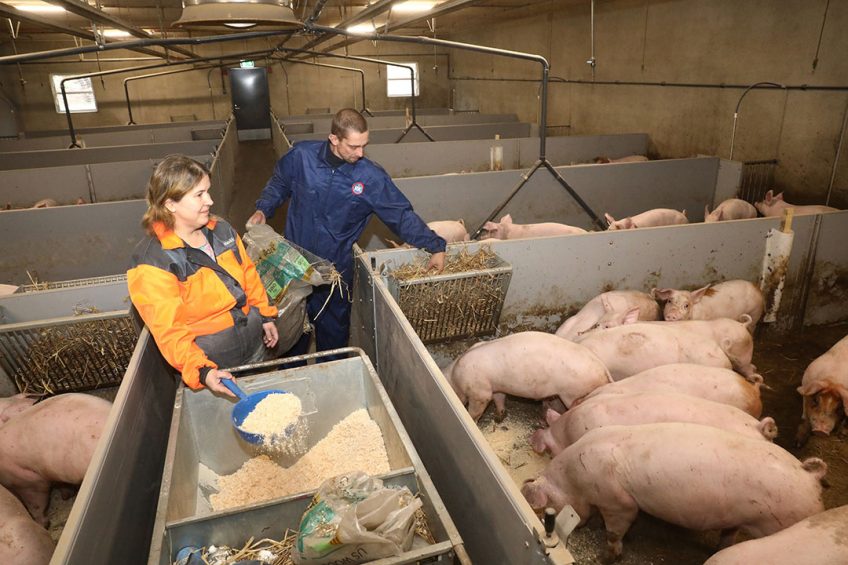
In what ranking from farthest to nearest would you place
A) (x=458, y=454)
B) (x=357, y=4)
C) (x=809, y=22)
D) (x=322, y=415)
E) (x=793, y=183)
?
1. (x=357, y=4)
2. (x=793, y=183)
3. (x=809, y=22)
4. (x=322, y=415)
5. (x=458, y=454)

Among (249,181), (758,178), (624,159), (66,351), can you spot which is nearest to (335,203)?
(66,351)

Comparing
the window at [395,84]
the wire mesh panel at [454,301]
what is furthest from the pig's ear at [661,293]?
the window at [395,84]

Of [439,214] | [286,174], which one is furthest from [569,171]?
[286,174]

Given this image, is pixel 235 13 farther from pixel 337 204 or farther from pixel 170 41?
pixel 337 204

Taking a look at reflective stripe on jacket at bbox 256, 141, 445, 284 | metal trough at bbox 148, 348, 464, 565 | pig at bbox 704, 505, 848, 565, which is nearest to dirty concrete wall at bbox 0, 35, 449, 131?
reflective stripe on jacket at bbox 256, 141, 445, 284

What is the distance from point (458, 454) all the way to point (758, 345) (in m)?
3.18

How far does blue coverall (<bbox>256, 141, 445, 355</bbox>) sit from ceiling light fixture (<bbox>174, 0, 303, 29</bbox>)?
1.13m

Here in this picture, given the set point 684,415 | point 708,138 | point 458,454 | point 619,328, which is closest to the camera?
point 458,454

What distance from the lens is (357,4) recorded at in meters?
8.70

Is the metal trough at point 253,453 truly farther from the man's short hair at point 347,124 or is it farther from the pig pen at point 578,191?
the pig pen at point 578,191

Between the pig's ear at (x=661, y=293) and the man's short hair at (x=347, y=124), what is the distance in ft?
7.05

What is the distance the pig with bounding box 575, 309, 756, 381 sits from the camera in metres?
3.10

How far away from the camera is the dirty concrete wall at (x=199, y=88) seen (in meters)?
13.3

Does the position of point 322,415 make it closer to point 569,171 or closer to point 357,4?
point 569,171
